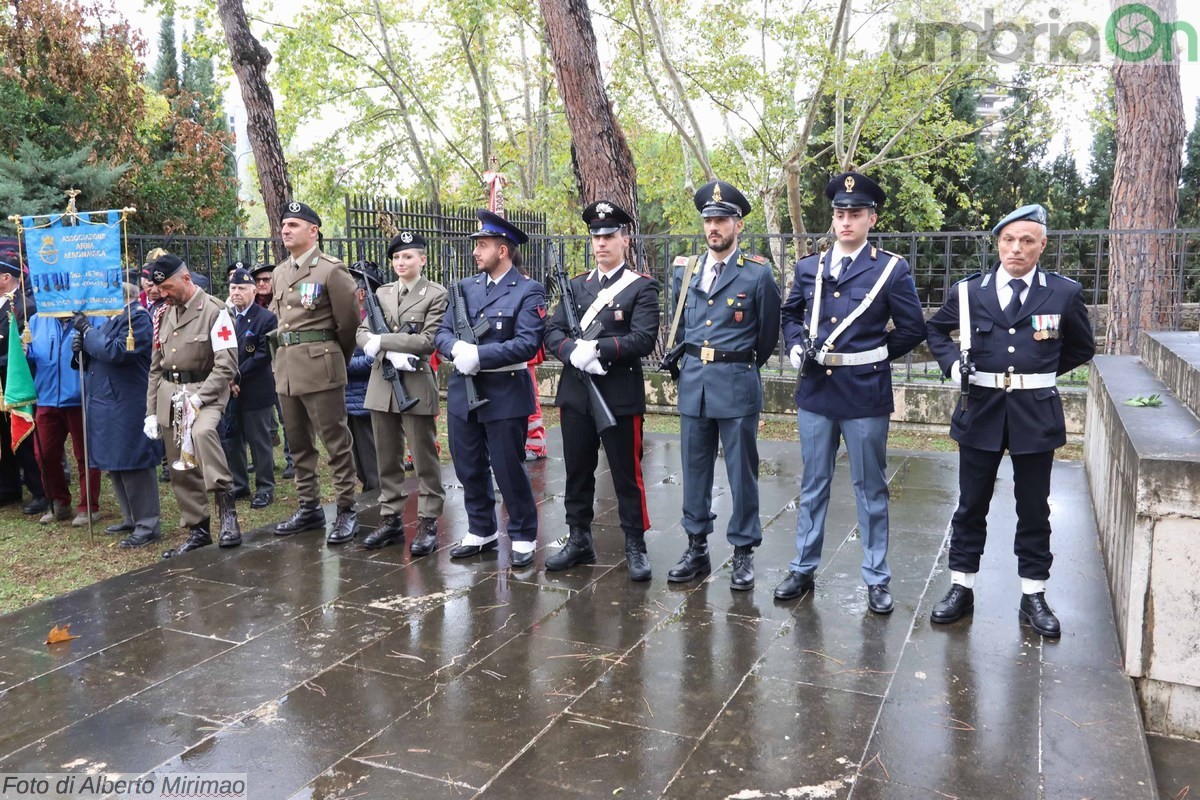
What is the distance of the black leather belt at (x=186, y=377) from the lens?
575 cm

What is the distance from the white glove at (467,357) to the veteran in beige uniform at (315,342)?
1203mm

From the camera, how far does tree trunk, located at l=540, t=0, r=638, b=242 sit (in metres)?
10.6

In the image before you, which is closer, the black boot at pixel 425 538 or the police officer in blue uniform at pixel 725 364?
the police officer in blue uniform at pixel 725 364

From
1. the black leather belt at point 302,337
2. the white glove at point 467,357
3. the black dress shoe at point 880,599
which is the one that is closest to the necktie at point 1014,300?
the black dress shoe at point 880,599

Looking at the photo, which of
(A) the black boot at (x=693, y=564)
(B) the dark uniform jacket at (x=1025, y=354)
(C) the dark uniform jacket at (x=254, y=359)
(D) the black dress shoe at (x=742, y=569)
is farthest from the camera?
(C) the dark uniform jacket at (x=254, y=359)

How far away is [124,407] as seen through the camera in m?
6.00

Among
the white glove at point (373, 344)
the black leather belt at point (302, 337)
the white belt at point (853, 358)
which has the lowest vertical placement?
the white belt at point (853, 358)

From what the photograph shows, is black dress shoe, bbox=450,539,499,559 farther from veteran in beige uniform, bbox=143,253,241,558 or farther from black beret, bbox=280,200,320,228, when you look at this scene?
black beret, bbox=280,200,320,228

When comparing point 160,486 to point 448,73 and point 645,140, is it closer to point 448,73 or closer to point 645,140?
point 448,73

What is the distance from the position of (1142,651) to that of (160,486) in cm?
687

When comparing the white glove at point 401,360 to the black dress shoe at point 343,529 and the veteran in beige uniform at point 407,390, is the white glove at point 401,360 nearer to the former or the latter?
the veteran in beige uniform at point 407,390

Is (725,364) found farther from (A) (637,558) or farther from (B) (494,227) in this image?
(B) (494,227)

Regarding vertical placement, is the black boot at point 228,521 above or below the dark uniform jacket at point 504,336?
below

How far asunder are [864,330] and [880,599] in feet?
4.08
